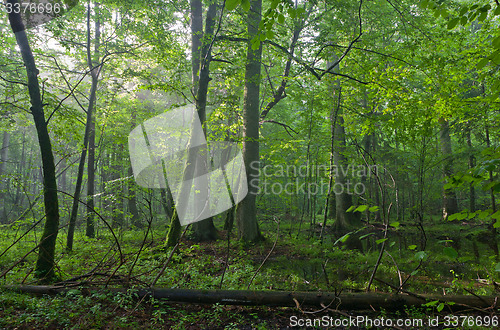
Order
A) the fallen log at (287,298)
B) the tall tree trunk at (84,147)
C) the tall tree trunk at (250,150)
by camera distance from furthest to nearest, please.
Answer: the tall tree trunk at (250,150) → the tall tree trunk at (84,147) → the fallen log at (287,298)

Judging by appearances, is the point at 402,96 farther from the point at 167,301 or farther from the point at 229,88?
the point at 167,301

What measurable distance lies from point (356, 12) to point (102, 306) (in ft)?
32.8

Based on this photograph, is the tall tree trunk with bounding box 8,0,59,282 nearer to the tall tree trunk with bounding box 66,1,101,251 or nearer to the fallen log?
the fallen log

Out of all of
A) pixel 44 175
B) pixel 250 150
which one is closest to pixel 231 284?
pixel 44 175

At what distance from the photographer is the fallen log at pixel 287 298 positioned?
3551 mm

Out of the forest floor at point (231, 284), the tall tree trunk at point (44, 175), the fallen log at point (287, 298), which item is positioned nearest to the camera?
the forest floor at point (231, 284)

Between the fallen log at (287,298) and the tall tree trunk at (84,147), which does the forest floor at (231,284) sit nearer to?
the fallen log at (287,298)

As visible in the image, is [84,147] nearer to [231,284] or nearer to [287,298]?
[231,284]

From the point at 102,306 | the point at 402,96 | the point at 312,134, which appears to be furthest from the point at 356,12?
the point at 102,306

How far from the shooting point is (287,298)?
377 centimetres

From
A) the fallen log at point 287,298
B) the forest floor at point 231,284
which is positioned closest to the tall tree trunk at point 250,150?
the forest floor at point 231,284

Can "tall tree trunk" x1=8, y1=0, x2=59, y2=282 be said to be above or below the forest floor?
above

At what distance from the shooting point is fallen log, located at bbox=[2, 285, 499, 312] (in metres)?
3.55

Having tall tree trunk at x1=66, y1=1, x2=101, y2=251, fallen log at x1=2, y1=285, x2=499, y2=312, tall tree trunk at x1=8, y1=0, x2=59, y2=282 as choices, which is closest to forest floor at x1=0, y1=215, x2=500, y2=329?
fallen log at x1=2, y1=285, x2=499, y2=312
